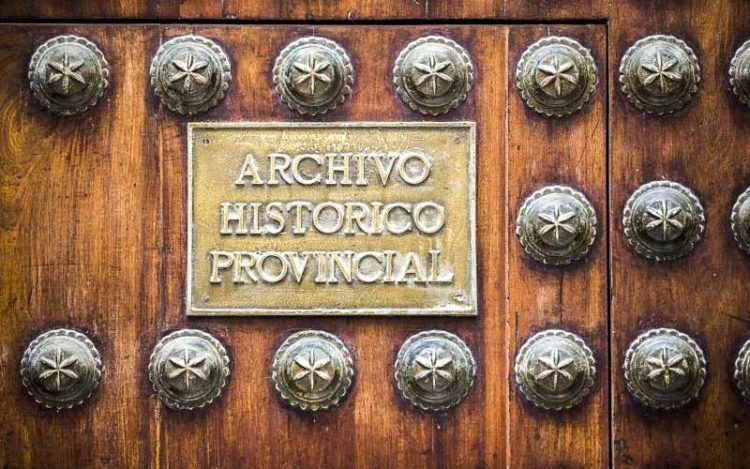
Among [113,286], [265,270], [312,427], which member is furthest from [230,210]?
[312,427]

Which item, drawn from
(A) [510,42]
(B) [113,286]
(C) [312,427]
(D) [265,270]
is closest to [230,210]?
(D) [265,270]

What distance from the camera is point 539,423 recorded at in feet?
6.88

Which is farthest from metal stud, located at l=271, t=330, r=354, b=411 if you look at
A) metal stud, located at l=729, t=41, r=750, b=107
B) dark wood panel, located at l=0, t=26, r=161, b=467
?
metal stud, located at l=729, t=41, r=750, b=107

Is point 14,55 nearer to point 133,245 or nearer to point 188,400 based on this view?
point 133,245

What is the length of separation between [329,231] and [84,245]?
0.48m

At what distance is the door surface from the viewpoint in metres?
2.09

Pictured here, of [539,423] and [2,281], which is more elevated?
[2,281]

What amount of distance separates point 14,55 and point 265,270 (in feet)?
2.13

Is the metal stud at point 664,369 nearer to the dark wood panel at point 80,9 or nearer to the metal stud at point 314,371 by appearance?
the metal stud at point 314,371

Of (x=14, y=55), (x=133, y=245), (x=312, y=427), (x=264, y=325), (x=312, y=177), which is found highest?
(x=14, y=55)

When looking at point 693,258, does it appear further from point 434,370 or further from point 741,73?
point 434,370

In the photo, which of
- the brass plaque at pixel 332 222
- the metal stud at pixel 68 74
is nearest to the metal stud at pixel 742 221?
the brass plaque at pixel 332 222

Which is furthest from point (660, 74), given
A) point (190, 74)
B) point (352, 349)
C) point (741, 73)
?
point (190, 74)

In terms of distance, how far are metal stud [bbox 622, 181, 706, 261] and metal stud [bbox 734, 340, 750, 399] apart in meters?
0.22
